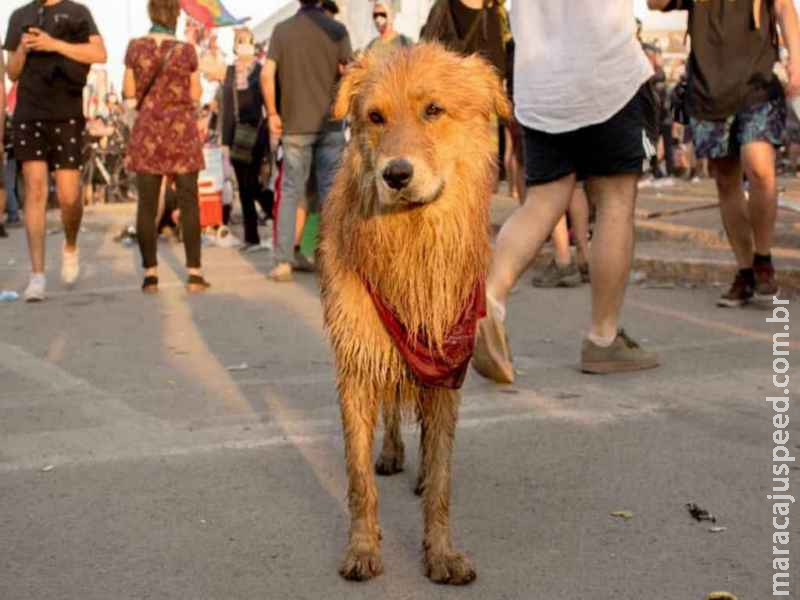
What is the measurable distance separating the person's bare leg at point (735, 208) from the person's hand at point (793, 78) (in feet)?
1.98

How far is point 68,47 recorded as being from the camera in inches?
354

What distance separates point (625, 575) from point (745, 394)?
7.55 feet

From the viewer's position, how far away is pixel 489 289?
5910mm

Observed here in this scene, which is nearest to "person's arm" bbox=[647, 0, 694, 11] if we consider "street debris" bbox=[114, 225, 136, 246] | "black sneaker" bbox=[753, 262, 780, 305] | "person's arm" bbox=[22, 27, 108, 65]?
"black sneaker" bbox=[753, 262, 780, 305]

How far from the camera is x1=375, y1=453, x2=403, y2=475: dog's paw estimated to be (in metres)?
4.67

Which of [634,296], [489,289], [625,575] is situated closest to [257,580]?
[625,575]

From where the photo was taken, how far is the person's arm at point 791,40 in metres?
7.17

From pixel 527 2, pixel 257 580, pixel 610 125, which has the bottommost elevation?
pixel 257 580

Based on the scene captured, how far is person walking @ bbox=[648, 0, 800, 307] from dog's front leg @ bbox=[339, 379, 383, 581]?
4267 millimetres

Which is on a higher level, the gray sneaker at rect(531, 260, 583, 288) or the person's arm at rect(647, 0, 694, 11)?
the person's arm at rect(647, 0, 694, 11)

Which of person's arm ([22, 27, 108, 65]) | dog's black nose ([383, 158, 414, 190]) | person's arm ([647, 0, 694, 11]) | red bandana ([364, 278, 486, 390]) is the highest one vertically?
person's arm ([647, 0, 694, 11])

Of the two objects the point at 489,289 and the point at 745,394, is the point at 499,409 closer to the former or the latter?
the point at 489,289

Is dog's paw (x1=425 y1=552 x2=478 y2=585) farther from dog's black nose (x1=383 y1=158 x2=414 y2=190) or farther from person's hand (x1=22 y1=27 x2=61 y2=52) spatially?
person's hand (x1=22 y1=27 x2=61 y2=52)

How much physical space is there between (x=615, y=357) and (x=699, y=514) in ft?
7.03
